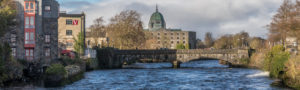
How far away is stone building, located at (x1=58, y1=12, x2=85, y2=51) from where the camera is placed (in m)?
94.6

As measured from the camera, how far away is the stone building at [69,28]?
3725 inches

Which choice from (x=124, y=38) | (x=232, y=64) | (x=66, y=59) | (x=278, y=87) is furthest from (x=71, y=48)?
(x=278, y=87)

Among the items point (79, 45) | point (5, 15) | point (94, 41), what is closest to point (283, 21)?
point (79, 45)

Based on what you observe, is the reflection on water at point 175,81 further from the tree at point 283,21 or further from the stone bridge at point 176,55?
the stone bridge at point 176,55

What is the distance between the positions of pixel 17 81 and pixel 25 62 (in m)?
9.22

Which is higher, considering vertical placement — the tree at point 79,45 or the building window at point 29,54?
the tree at point 79,45

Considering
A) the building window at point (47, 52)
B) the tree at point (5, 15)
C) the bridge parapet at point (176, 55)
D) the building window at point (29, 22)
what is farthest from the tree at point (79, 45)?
the tree at point (5, 15)

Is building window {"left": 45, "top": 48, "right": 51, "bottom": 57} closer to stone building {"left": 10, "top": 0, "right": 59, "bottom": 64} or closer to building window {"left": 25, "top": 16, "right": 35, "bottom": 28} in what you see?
stone building {"left": 10, "top": 0, "right": 59, "bottom": 64}

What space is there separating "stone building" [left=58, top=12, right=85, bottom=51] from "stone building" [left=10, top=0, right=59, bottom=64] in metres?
33.8

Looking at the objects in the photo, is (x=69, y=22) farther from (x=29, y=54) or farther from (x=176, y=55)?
(x=29, y=54)

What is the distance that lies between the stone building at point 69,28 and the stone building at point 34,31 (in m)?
33.8

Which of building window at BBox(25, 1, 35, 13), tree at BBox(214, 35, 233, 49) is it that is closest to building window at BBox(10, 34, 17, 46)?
building window at BBox(25, 1, 35, 13)

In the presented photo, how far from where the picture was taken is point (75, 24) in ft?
312

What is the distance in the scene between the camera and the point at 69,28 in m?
95.6
